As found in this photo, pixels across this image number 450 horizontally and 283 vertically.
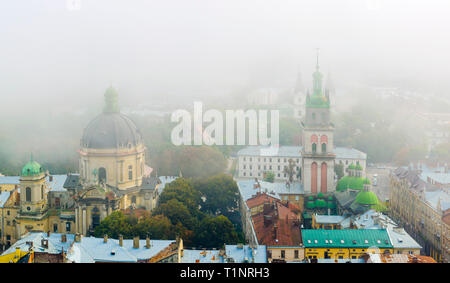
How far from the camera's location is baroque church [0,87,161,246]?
17.2m

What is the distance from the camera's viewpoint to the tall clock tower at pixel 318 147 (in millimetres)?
21406

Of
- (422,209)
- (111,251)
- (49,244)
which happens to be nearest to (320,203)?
(422,209)

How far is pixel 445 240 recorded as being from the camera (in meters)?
14.0

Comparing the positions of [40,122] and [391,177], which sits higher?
[40,122]

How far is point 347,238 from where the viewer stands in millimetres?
13750

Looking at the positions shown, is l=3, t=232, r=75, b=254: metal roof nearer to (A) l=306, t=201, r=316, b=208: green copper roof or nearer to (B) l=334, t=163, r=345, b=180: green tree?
(A) l=306, t=201, r=316, b=208: green copper roof

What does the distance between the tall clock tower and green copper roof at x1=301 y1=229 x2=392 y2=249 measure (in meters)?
7.48

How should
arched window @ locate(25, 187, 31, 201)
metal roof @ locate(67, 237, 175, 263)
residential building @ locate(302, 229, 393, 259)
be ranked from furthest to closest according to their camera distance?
1. arched window @ locate(25, 187, 31, 201)
2. residential building @ locate(302, 229, 393, 259)
3. metal roof @ locate(67, 237, 175, 263)

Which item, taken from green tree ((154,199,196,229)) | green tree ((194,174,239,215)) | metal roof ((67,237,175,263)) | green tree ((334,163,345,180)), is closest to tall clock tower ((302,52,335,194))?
green tree ((194,174,239,215))

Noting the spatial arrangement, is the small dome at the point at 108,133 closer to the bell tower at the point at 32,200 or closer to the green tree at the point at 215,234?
the bell tower at the point at 32,200

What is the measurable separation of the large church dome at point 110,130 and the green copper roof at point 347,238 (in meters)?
7.23
